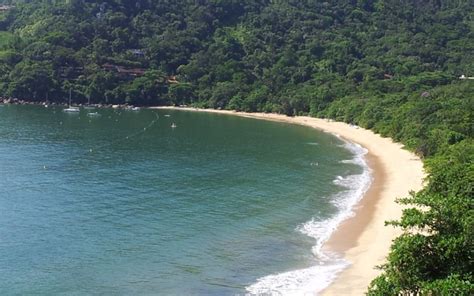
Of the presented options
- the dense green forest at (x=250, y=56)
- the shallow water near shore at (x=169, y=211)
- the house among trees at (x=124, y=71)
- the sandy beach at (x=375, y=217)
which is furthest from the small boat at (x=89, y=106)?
the sandy beach at (x=375, y=217)

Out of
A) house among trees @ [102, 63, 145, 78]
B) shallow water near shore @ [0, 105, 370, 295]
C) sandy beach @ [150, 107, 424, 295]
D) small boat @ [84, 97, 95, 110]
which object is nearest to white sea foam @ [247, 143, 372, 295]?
shallow water near shore @ [0, 105, 370, 295]

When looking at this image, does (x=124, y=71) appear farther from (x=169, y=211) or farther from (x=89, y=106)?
(x=169, y=211)

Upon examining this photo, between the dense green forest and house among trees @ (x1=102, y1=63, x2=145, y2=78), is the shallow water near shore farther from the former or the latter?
house among trees @ (x1=102, y1=63, x2=145, y2=78)

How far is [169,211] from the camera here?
49.0m

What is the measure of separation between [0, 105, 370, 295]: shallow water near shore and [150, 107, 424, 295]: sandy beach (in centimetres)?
123

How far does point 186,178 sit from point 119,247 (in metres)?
22.7

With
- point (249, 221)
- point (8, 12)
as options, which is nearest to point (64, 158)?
point (249, 221)

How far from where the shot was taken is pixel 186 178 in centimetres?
6222

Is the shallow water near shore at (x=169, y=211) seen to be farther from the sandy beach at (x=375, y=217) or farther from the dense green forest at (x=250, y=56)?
the dense green forest at (x=250, y=56)

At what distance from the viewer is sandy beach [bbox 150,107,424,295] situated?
35.2m

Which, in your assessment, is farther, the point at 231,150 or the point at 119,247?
the point at 231,150

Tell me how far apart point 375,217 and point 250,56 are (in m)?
123

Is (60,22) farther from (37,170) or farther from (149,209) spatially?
(149,209)

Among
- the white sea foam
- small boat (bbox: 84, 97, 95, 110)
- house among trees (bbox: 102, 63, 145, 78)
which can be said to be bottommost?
the white sea foam
